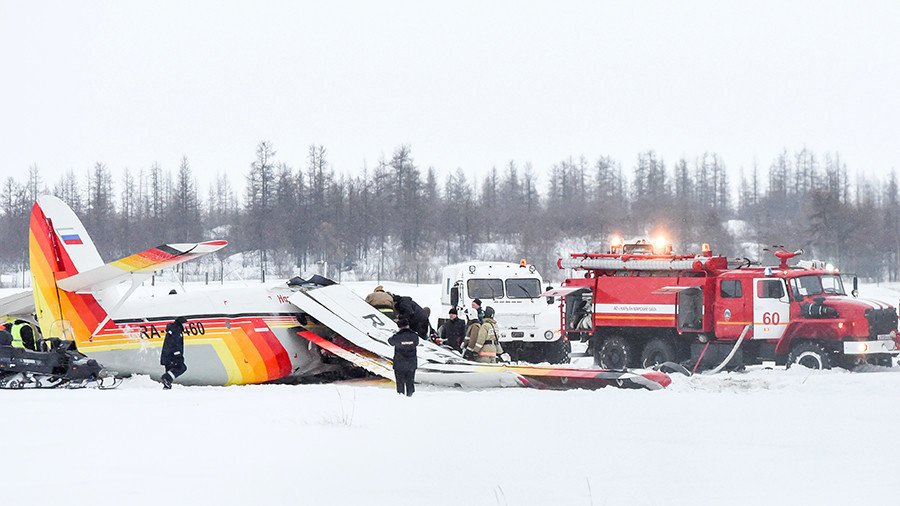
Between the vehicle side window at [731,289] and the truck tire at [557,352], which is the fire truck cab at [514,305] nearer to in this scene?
the truck tire at [557,352]

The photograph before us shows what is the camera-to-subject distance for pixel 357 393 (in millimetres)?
15984

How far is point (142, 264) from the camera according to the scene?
16.3 meters

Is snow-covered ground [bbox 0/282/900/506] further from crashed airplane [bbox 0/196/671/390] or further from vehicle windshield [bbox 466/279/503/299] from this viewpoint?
vehicle windshield [bbox 466/279/503/299]

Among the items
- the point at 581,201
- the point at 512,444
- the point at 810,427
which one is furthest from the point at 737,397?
the point at 581,201

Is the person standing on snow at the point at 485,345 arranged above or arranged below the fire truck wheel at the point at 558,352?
above

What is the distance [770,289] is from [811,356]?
1.59m

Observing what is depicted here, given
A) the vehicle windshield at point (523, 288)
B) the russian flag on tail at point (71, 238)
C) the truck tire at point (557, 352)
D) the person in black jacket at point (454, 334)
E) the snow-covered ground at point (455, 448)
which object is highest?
the russian flag on tail at point (71, 238)

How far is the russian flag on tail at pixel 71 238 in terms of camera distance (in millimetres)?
18844

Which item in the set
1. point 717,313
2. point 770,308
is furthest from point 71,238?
point 770,308

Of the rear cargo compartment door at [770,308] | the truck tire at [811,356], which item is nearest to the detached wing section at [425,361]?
the truck tire at [811,356]

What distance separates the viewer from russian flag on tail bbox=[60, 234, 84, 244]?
61.8ft

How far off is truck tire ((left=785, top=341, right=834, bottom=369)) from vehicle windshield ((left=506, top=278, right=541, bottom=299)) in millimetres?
6606

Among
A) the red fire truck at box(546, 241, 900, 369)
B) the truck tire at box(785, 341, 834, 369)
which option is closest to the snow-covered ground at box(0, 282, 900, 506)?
the truck tire at box(785, 341, 834, 369)

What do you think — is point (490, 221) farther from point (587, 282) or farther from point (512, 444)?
point (512, 444)
